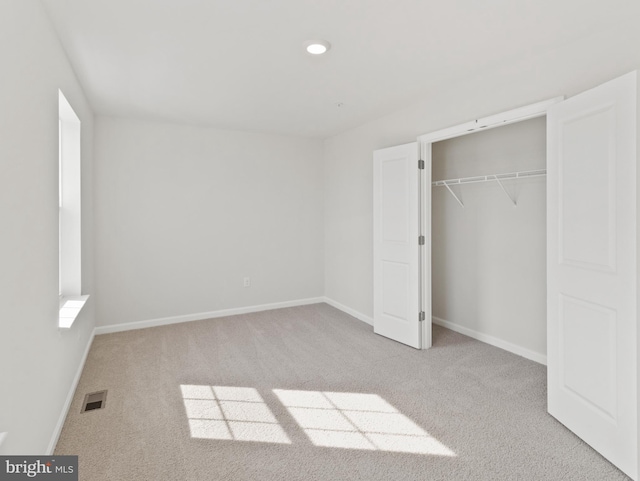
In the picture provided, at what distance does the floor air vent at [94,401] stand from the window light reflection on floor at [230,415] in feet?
1.77

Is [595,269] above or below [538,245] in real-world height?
below

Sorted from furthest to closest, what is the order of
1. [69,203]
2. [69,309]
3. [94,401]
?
[69,203], [69,309], [94,401]

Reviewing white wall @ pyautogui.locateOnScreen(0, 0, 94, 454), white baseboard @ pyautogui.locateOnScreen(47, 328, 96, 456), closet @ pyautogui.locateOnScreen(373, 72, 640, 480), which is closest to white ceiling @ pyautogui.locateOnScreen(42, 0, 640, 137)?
white wall @ pyautogui.locateOnScreen(0, 0, 94, 454)

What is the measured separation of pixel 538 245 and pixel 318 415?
7.76 ft

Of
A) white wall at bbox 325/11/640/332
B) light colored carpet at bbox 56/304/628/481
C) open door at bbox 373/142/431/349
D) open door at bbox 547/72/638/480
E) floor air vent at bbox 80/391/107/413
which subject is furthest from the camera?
open door at bbox 373/142/431/349

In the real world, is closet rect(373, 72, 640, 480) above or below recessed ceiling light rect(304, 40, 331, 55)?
below

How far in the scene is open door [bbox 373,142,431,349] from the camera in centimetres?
362

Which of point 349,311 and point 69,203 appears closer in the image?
point 69,203

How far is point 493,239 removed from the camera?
364cm

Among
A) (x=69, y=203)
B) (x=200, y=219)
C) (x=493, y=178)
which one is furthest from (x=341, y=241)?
(x=69, y=203)

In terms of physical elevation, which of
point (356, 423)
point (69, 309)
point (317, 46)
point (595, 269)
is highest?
point (317, 46)

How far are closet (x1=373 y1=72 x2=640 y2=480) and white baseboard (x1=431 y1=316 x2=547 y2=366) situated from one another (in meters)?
0.02

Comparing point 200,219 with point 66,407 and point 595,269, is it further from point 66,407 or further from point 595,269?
point 595,269

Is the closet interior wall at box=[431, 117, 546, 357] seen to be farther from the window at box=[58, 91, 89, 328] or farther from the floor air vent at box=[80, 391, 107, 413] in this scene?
the window at box=[58, 91, 89, 328]
